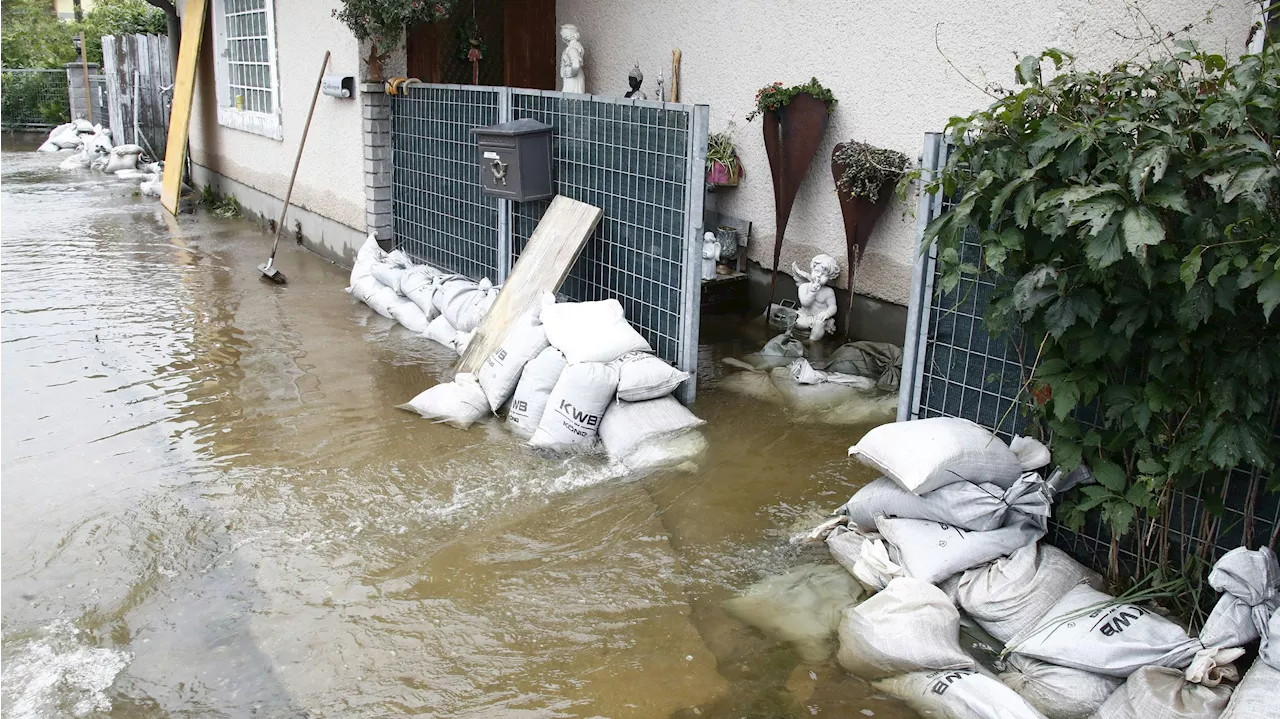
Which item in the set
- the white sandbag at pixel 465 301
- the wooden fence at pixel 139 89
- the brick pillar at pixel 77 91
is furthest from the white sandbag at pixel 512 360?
the brick pillar at pixel 77 91

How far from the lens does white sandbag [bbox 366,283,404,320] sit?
669 cm

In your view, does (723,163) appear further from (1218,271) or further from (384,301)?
(1218,271)

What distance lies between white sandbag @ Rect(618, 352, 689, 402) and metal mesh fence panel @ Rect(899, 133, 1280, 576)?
4.15 feet

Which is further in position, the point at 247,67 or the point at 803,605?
the point at 247,67

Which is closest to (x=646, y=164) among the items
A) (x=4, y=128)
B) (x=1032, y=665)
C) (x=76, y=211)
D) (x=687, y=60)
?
(x=687, y=60)

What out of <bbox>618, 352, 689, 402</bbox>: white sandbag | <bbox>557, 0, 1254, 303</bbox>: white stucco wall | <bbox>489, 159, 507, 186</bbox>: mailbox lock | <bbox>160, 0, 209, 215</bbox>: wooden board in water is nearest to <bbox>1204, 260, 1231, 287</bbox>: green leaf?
<bbox>557, 0, 1254, 303</bbox>: white stucco wall

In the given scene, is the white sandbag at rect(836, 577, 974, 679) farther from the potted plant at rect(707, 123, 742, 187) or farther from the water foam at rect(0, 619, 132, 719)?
the potted plant at rect(707, 123, 742, 187)

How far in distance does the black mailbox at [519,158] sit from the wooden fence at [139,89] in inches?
360

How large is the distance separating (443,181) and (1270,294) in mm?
5442

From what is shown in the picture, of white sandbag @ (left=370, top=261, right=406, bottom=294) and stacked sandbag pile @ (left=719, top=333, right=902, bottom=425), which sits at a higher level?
white sandbag @ (left=370, top=261, right=406, bottom=294)

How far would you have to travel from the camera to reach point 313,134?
842 centimetres

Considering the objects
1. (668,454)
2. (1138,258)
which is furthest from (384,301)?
(1138,258)

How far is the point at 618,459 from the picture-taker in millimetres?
4344

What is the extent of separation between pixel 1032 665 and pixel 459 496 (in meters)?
2.23
